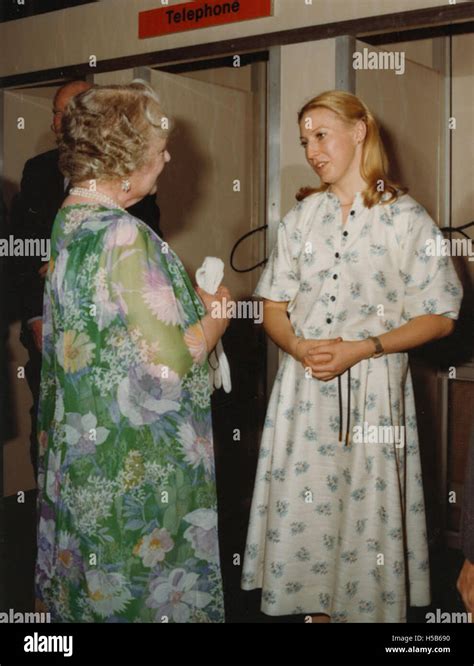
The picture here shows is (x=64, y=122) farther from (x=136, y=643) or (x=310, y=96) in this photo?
(x=136, y=643)

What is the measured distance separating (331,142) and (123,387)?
2.61ft

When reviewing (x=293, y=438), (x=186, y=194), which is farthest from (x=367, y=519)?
(x=186, y=194)

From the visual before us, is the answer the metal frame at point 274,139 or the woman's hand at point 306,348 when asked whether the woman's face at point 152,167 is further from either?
the metal frame at point 274,139

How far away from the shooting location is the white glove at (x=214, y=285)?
1804 millimetres

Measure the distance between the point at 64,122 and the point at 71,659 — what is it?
115 centimetres

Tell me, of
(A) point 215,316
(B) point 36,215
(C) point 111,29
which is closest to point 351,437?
(A) point 215,316

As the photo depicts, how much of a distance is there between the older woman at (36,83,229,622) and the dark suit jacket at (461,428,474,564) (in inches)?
26.2

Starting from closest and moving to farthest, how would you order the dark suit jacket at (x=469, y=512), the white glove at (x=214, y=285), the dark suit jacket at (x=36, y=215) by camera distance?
the dark suit jacket at (x=469, y=512) → the white glove at (x=214, y=285) → the dark suit jacket at (x=36, y=215)

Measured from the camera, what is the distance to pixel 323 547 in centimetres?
193

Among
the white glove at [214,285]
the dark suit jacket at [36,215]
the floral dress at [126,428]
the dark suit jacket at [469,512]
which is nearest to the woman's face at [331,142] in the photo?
the white glove at [214,285]

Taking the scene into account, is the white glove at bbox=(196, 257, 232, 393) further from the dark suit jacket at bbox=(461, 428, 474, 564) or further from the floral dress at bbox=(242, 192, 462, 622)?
the dark suit jacket at bbox=(461, 428, 474, 564)

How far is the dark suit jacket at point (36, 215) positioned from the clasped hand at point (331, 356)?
910 mm

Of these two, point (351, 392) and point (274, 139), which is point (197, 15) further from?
point (351, 392)

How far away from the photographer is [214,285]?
183 cm
